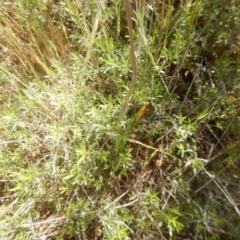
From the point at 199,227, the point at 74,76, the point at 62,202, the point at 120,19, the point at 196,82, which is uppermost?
the point at 120,19

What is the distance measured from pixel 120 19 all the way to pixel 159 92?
1.00ft

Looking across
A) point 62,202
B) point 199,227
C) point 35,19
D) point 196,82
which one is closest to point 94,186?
point 62,202

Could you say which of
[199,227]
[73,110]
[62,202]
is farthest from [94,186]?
[199,227]

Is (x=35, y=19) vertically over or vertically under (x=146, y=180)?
over

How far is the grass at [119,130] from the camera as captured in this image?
118cm

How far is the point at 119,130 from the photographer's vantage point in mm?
1144

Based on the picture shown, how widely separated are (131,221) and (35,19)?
810mm

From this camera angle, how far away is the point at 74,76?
1254 mm

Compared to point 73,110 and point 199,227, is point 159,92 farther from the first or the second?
point 199,227

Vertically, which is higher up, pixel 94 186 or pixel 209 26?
pixel 209 26

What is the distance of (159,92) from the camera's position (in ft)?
4.08

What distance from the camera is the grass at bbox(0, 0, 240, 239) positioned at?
46.6 inches

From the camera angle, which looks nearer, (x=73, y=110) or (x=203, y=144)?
(x=73, y=110)

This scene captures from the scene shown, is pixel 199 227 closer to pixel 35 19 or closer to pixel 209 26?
pixel 209 26
